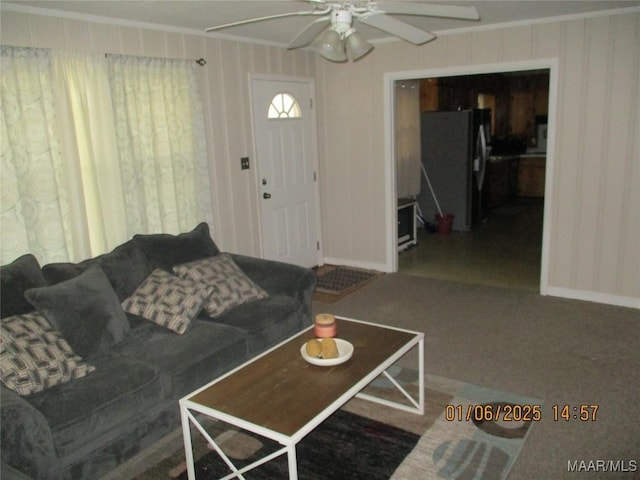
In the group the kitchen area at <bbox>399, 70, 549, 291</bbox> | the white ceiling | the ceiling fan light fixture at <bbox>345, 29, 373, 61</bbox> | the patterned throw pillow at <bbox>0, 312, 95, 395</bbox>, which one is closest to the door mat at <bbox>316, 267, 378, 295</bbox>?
the kitchen area at <bbox>399, 70, 549, 291</bbox>

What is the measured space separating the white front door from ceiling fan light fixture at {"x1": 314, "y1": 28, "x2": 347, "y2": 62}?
2308 mm

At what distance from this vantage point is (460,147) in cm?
731

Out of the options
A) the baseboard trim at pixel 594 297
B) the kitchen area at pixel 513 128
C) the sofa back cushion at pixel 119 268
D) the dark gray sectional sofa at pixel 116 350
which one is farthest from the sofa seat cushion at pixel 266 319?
the kitchen area at pixel 513 128

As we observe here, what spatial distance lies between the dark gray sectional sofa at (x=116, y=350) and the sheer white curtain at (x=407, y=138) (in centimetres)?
335

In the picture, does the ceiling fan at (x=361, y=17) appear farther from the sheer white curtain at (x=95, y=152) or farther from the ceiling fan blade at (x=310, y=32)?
the sheer white curtain at (x=95, y=152)

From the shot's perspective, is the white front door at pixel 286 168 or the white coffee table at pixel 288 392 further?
the white front door at pixel 286 168

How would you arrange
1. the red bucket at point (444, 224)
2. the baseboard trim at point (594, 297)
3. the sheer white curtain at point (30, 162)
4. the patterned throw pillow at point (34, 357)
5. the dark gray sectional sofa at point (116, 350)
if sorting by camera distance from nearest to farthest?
1. the dark gray sectional sofa at point (116, 350)
2. the patterned throw pillow at point (34, 357)
3. the sheer white curtain at point (30, 162)
4. the baseboard trim at point (594, 297)
5. the red bucket at point (444, 224)

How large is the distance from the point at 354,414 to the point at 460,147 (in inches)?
208

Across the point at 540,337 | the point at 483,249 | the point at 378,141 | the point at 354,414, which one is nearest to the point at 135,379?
the point at 354,414

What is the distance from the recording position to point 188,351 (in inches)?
114

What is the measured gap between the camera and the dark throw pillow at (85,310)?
8.88 feet

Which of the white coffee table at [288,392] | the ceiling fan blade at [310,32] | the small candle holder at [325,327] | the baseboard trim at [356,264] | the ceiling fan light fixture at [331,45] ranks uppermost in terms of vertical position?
the ceiling fan blade at [310,32]

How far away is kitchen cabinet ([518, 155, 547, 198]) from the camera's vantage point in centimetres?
967

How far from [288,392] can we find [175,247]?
5.69 feet
